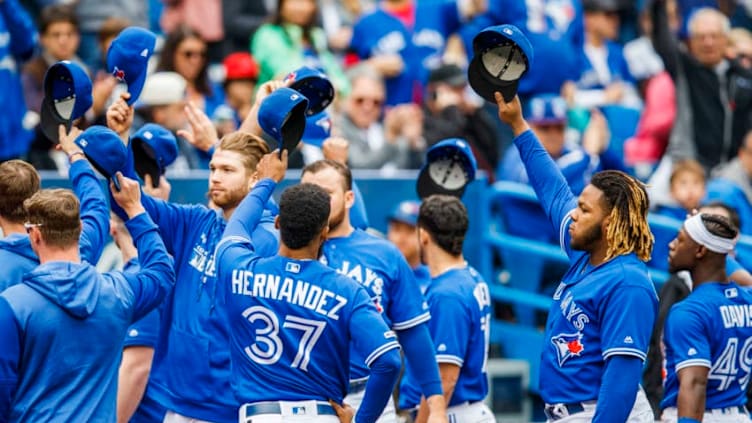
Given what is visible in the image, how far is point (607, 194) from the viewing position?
6355 millimetres

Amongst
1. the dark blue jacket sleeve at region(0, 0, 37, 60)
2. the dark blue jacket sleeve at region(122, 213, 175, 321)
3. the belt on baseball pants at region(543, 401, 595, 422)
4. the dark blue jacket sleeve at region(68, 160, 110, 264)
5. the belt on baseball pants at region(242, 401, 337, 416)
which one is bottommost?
the belt on baseball pants at region(242, 401, 337, 416)

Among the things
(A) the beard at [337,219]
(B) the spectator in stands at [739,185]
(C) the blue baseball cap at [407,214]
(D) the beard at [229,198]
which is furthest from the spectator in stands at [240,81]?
(D) the beard at [229,198]

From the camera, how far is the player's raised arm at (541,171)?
265 inches

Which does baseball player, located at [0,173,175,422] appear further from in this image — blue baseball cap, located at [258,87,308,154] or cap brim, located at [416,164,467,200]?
cap brim, located at [416,164,467,200]

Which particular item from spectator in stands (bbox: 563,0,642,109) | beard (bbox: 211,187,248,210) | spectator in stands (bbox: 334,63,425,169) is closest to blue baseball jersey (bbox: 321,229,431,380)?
beard (bbox: 211,187,248,210)

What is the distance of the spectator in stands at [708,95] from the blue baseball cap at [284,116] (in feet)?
22.7

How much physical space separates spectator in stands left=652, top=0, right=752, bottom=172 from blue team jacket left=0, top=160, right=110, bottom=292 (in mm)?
7516

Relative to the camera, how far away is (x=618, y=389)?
5.95 meters

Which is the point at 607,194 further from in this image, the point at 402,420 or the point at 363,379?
the point at 402,420

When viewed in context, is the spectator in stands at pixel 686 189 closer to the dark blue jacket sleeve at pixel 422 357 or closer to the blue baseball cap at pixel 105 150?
the dark blue jacket sleeve at pixel 422 357

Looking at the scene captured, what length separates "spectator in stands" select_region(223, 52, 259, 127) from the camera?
1176 centimetres

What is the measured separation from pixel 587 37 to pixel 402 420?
23.6 feet

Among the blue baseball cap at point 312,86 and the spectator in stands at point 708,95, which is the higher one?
the spectator in stands at point 708,95

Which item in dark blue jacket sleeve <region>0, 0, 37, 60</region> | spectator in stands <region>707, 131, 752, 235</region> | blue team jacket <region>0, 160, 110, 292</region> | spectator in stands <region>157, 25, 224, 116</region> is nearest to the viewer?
blue team jacket <region>0, 160, 110, 292</region>
